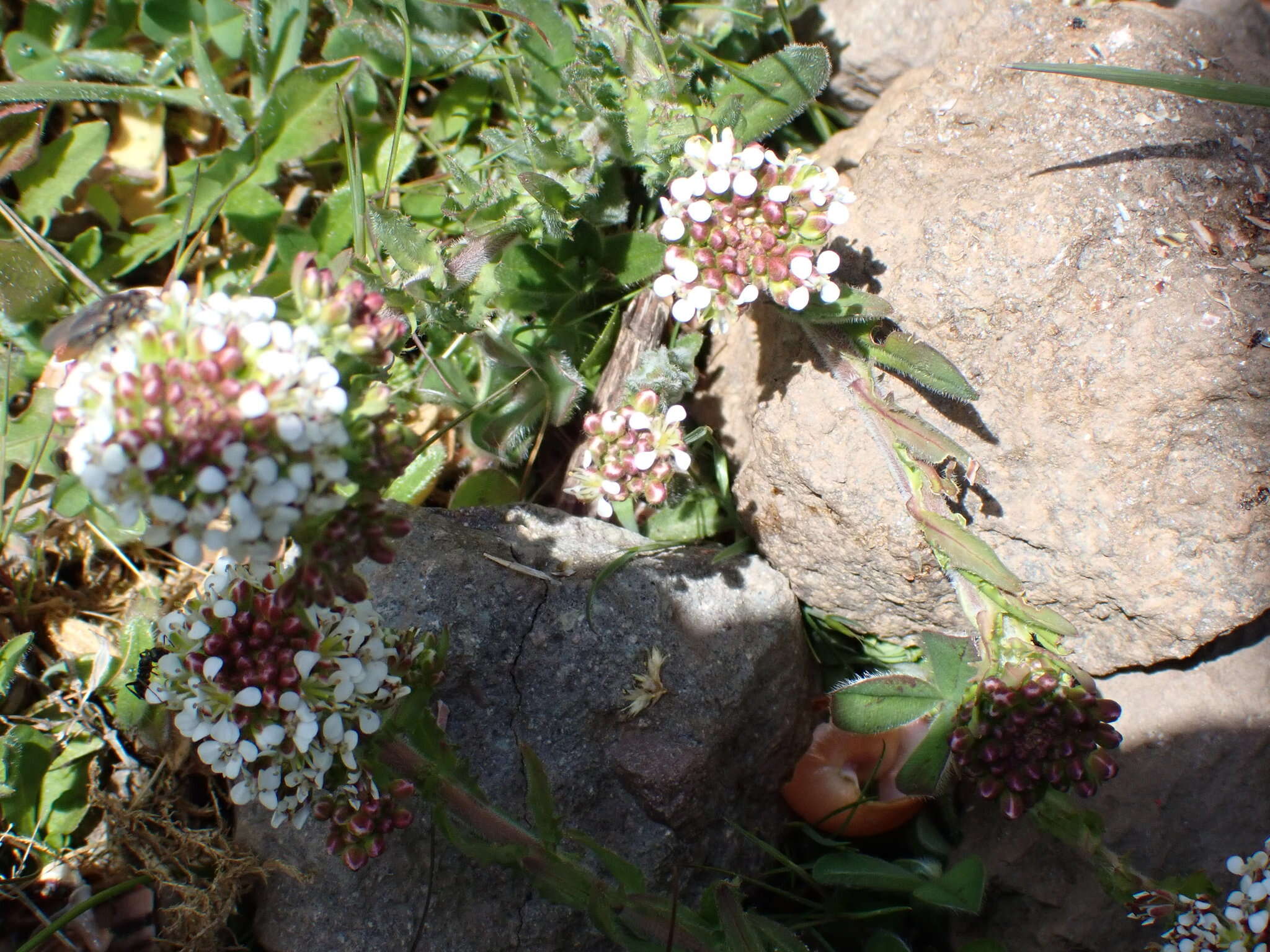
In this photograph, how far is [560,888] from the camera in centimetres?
252

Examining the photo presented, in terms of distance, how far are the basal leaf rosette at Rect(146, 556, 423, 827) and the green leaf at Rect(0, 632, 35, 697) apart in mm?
1113

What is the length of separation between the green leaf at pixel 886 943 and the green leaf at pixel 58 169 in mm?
3991

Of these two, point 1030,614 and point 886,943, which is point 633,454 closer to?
point 1030,614

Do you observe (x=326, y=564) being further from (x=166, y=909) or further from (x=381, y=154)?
(x=381, y=154)

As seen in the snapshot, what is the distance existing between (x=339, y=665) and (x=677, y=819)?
4.30 ft

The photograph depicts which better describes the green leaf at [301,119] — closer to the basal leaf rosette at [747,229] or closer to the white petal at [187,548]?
the basal leaf rosette at [747,229]

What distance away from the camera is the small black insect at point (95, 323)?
215 centimetres

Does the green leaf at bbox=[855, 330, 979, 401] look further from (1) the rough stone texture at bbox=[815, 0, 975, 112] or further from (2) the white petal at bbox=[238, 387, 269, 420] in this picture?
(2) the white petal at bbox=[238, 387, 269, 420]

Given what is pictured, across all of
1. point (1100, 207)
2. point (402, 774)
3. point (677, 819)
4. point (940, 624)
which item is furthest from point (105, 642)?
point (1100, 207)

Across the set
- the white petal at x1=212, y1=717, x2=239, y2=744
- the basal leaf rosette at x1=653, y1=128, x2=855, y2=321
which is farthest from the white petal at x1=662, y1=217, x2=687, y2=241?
the white petal at x1=212, y1=717, x2=239, y2=744

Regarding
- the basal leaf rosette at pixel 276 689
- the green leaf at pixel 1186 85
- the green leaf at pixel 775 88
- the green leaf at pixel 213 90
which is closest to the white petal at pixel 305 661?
the basal leaf rosette at pixel 276 689

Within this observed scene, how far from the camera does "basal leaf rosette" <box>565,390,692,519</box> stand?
2.94m

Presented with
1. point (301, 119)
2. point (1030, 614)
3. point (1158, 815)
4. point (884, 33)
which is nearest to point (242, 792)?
point (1030, 614)

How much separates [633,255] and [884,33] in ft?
4.87
